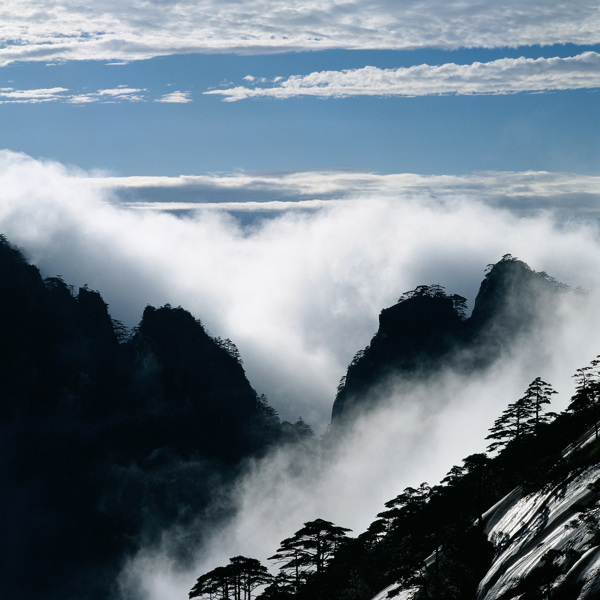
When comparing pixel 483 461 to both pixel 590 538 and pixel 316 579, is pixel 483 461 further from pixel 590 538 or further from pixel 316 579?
pixel 590 538

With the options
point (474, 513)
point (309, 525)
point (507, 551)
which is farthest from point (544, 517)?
point (309, 525)

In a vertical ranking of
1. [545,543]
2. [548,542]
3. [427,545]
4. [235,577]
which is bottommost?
[235,577]

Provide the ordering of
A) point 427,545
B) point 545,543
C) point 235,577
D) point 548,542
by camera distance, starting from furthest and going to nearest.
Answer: point 235,577
point 427,545
point 545,543
point 548,542

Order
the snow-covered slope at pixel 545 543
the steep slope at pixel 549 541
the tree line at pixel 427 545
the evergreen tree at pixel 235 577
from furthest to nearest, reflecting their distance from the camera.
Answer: the evergreen tree at pixel 235 577 → the tree line at pixel 427 545 → the snow-covered slope at pixel 545 543 → the steep slope at pixel 549 541

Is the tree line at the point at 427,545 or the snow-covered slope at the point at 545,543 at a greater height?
A: the snow-covered slope at the point at 545,543

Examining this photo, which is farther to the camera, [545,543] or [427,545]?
[427,545]

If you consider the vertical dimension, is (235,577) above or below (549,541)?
below

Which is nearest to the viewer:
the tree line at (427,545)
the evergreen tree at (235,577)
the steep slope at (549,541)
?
the steep slope at (549,541)

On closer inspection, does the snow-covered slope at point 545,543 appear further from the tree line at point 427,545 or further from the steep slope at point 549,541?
the tree line at point 427,545

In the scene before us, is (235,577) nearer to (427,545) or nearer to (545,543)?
(427,545)

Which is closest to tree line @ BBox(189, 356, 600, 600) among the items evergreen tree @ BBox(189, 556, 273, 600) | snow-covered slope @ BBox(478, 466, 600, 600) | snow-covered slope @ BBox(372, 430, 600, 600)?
evergreen tree @ BBox(189, 556, 273, 600)

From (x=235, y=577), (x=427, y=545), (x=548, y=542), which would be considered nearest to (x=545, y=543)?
(x=548, y=542)

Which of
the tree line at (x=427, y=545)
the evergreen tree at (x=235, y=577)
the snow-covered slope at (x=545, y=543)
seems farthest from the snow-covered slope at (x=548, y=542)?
the evergreen tree at (x=235, y=577)

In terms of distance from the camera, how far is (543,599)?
68.4m
